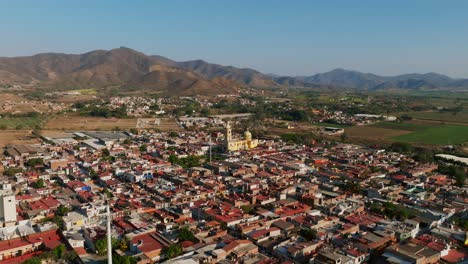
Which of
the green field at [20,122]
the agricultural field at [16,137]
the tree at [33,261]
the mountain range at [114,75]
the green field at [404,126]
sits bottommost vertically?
the green field at [404,126]

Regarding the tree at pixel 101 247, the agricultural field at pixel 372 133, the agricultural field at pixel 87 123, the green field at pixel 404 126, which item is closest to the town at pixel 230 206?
the tree at pixel 101 247

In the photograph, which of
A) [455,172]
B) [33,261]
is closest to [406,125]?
[455,172]

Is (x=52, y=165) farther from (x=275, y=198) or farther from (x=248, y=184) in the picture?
(x=275, y=198)

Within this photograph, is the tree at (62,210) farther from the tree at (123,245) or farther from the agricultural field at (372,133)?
the agricultural field at (372,133)

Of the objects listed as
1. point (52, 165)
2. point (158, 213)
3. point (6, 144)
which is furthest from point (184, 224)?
point (6, 144)

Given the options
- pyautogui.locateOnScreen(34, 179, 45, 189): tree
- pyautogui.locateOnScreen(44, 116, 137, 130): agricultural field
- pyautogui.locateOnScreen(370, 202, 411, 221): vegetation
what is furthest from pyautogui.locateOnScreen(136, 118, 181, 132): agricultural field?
pyautogui.locateOnScreen(370, 202, 411, 221): vegetation

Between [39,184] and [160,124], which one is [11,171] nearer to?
[39,184]

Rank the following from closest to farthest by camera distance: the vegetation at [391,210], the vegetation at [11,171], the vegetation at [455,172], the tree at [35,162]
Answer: the vegetation at [391,210] < the vegetation at [455,172] < the vegetation at [11,171] < the tree at [35,162]
